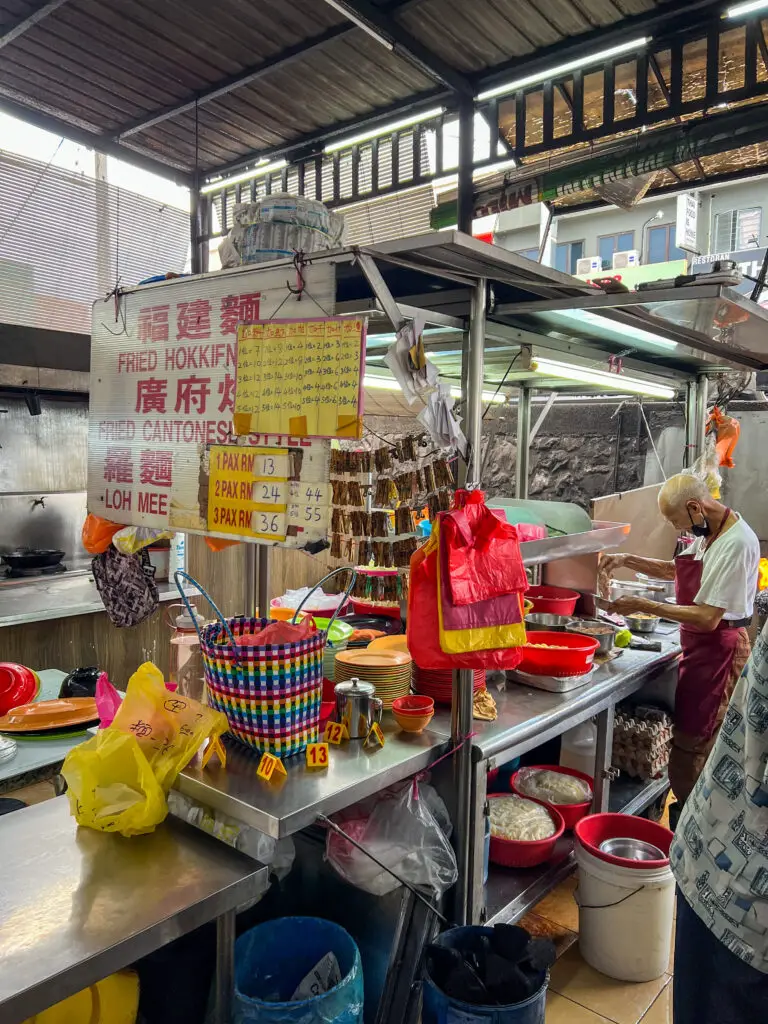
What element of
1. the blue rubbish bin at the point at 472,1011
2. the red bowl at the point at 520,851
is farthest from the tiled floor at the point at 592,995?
the blue rubbish bin at the point at 472,1011

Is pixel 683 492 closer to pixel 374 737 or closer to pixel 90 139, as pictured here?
pixel 374 737

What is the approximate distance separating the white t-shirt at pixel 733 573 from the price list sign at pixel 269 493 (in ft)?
8.00

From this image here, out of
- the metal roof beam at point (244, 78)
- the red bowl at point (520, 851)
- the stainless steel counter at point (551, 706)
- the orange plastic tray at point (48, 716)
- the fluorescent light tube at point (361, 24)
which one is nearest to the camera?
the stainless steel counter at point (551, 706)

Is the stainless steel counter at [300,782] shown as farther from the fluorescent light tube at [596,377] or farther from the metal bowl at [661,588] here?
the metal bowl at [661,588]

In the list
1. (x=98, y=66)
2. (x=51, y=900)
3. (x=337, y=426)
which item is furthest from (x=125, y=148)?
(x=51, y=900)

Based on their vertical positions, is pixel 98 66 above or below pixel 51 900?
above

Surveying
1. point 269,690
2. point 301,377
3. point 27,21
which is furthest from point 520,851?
point 27,21

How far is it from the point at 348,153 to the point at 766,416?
4267mm

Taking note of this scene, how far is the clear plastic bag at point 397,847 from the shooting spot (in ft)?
7.96

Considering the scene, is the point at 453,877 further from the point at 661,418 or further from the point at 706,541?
the point at 661,418

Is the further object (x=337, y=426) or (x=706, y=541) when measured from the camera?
(x=706, y=541)

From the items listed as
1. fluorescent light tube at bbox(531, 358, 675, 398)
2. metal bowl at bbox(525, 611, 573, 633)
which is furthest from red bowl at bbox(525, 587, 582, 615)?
fluorescent light tube at bbox(531, 358, 675, 398)

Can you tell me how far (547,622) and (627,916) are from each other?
1.47 m

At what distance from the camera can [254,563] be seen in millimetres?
3471
